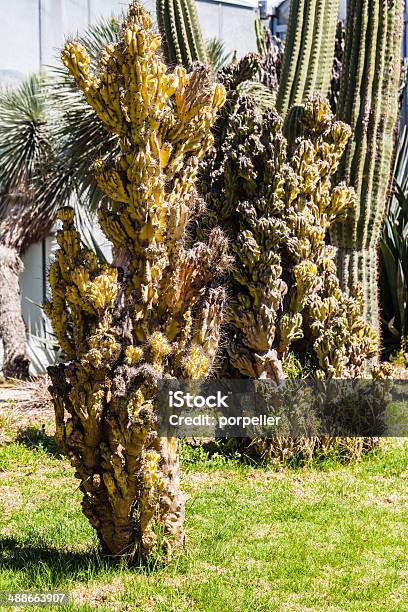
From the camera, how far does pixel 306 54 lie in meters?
7.99

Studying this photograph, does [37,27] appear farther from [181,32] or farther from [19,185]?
[181,32]

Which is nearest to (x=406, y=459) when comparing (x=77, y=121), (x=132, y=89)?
(x=132, y=89)

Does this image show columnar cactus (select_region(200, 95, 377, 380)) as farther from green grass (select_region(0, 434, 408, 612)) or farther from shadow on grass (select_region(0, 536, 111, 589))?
shadow on grass (select_region(0, 536, 111, 589))

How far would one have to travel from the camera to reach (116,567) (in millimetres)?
3998

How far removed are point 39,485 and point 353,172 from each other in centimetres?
392

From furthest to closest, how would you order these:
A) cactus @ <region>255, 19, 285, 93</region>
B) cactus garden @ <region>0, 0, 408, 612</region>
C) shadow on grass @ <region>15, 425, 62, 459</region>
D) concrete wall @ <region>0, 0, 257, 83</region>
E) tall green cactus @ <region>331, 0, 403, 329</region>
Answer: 1. concrete wall @ <region>0, 0, 257, 83</region>
2. cactus @ <region>255, 19, 285, 93</region>
3. tall green cactus @ <region>331, 0, 403, 329</region>
4. shadow on grass @ <region>15, 425, 62, 459</region>
5. cactus garden @ <region>0, 0, 408, 612</region>

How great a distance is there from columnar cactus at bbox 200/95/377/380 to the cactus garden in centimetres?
2

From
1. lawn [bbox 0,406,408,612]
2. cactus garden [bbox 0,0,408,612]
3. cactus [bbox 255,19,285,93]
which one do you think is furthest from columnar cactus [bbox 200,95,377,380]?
cactus [bbox 255,19,285,93]

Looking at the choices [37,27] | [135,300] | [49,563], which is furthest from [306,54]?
[37,27]

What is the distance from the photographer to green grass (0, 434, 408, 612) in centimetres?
381

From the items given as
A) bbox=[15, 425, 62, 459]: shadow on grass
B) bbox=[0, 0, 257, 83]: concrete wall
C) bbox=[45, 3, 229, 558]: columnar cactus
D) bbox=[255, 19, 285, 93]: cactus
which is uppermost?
bbox=[0, 0, 257, 83]: concrete wall

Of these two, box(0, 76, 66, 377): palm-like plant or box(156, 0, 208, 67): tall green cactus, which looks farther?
box(0, 76, 66, 377): palm-like plant

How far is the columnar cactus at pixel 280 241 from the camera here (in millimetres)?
6445

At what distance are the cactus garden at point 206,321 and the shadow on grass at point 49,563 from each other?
17mm
